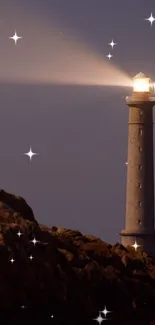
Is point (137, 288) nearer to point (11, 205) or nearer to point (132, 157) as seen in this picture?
point (11, 205)

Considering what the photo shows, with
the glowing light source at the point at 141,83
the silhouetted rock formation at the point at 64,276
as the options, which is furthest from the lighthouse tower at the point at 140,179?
the silhouetted rock formation at the point at 64,276

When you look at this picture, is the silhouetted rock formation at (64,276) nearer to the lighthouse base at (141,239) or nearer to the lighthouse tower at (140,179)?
the lighthouse tower at (140,179)

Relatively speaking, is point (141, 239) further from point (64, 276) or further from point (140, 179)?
point (64, 276)

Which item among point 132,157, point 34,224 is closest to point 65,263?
point 34,224

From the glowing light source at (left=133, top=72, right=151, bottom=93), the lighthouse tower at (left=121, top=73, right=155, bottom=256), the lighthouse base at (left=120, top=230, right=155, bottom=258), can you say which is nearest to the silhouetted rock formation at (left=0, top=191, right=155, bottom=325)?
the lighthouse tower at (left=121, top=73, right=155, bottom=256)

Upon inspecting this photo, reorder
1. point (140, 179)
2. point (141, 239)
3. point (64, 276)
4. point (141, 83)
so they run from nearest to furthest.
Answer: point (64, 276) < point (140, 179) < point (141, 239) < point (141, 83)

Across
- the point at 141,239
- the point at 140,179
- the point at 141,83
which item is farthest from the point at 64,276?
the point at 141,83
